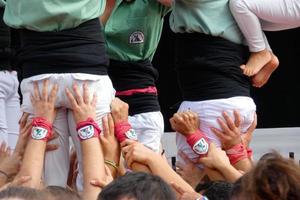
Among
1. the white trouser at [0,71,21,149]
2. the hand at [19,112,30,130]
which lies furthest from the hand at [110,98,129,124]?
the white trouser at [0,71,21,149]

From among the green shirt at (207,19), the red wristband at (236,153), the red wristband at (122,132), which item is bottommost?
the red wristband at (236,153)

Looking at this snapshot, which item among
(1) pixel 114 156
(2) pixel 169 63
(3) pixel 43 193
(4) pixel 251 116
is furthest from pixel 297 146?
(3) pixel 43 193

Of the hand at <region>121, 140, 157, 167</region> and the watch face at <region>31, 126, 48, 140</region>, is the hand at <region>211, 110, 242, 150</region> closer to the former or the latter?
the hand at <region>121, 140, 157, 167</region>

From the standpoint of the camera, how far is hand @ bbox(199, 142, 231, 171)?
123 inches

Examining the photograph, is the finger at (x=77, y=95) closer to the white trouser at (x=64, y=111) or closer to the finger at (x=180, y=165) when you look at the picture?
the white trouser at (x=64, y=111)

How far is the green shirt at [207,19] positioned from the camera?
335cm

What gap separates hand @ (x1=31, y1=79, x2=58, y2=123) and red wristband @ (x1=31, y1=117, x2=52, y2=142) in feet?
0.06

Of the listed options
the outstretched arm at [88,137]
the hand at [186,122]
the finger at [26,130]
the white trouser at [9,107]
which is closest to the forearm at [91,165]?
the outstretched arm at [88,137]

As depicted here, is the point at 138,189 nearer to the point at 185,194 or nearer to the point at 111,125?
the point at 185,194

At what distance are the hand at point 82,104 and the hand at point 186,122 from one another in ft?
1.54

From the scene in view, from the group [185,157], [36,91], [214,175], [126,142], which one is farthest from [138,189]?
[185,157]

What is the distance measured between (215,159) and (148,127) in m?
0.56

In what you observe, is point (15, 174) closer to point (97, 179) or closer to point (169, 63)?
point (97, 179)

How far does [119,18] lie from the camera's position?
3.54 m
